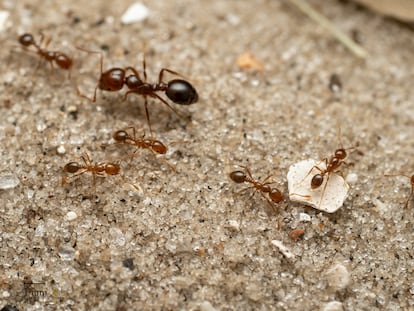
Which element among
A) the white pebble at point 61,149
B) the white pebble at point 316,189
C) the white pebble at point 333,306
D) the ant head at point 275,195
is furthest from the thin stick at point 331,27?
the white pebble at point 61,149

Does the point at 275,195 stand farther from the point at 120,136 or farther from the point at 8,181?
the point at 8,181

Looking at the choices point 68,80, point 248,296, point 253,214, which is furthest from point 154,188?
point 68,80

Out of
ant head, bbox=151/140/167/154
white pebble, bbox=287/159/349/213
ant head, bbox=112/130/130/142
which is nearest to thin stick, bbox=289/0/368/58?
white pebble, bbox=287/159/349/213

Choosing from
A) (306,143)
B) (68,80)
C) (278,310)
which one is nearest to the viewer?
(278,310)

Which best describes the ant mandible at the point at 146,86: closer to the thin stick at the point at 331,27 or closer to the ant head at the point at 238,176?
the ant head at the point at 238,176

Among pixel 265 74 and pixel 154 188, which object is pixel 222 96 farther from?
pixel 154 188
